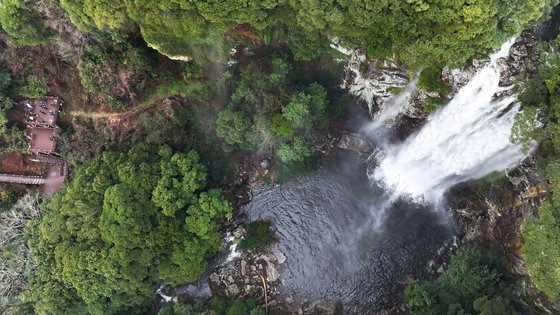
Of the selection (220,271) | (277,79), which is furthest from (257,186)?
(277,79)

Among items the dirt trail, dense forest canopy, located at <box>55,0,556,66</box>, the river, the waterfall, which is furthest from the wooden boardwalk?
the waterfall

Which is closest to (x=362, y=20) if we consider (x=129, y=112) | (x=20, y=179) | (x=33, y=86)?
(x=129, y=112)

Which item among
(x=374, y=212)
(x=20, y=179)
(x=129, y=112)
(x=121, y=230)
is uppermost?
(x=129, y=112)

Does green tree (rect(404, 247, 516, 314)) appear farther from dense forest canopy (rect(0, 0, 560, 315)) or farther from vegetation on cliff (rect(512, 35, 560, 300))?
vegetation on cliff (rect(512, 35, 560, 300))

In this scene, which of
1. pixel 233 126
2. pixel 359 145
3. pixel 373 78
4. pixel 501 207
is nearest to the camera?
pixel 501 207

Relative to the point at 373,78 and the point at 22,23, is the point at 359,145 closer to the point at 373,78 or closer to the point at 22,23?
the point at 373,78

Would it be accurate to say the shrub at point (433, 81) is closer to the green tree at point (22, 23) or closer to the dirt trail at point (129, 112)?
the dirt trail at point (129, 112)
